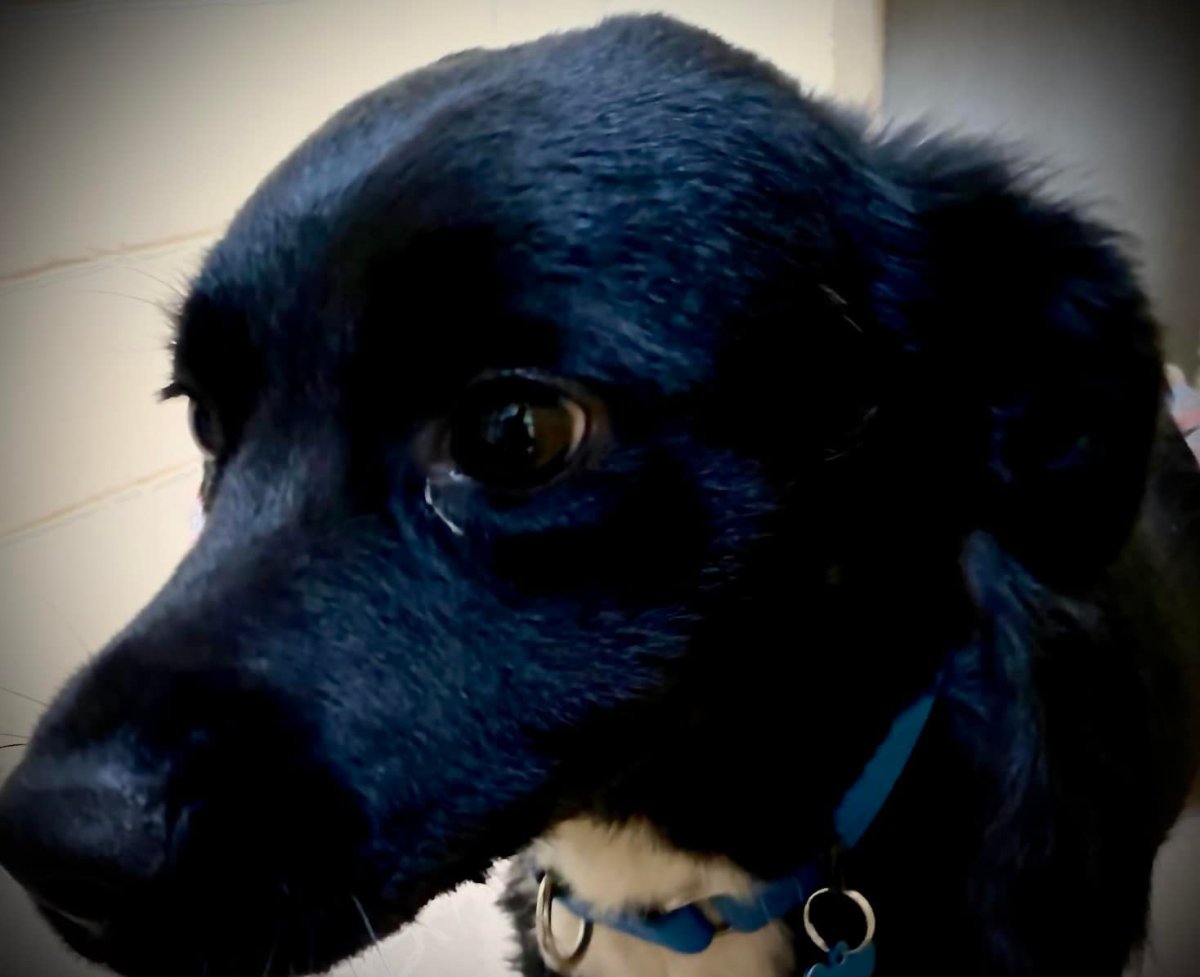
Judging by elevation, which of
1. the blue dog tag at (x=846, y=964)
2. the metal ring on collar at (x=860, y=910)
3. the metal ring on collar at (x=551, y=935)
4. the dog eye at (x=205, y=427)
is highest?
the dog eye at (x=205, y=427)

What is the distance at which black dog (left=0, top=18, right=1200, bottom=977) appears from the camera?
547 mm

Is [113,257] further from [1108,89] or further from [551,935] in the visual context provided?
[1108,89]

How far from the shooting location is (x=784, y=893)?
0.80 meters

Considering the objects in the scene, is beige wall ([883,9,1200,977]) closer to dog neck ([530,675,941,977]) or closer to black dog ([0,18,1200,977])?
black dog ([0,18,1200,977])

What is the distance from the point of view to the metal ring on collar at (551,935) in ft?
3.05

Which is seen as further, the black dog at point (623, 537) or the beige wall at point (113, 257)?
the beige wall at point (113, 257)

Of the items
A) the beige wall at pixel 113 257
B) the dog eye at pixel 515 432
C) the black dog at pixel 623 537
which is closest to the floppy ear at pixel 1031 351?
the black dog at pixel 623 537

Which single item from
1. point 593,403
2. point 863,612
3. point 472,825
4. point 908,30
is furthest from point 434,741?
point 908,30

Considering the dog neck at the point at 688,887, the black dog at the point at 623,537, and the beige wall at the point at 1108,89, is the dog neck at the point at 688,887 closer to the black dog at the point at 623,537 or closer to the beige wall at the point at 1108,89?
the black dog at the point at 623,537

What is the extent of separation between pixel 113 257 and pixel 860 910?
1.10 m

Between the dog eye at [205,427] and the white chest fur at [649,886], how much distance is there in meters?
0.36

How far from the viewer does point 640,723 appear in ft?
2.13

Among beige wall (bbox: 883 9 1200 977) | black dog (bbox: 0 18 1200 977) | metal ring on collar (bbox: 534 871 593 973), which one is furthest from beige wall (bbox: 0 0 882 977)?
beige wall (bbox: 883 9 1200 977)

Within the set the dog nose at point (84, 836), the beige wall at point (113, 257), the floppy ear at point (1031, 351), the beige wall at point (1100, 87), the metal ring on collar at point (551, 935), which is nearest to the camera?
the dog nose at point (84, 836)
